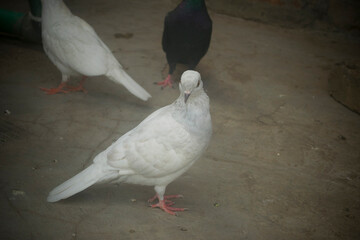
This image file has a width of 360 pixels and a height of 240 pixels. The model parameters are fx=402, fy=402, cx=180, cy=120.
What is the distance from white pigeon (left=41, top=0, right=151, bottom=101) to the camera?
381 cm

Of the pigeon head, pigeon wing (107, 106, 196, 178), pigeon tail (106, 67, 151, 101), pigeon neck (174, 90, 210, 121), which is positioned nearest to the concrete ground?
pigeon tail (106, 67, 151, 101)

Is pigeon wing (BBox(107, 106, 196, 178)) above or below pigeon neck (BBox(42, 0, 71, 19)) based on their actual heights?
below

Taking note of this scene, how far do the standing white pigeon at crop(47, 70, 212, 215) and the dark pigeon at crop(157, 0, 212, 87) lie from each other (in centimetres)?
191

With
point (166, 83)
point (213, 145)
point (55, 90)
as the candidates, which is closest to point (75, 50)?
point (55, 90)

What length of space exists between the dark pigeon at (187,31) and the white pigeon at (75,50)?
2.69 ft

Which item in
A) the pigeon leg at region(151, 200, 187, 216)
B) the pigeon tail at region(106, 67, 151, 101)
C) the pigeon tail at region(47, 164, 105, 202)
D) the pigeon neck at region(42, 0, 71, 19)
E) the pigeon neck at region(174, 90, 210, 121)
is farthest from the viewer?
the pigeon neck at region(42, 0, 71, 19)

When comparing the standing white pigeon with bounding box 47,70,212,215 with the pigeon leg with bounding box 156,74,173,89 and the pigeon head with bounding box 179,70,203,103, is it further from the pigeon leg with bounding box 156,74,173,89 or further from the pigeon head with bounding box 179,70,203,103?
the pigeon leg with bounding box 156,74,173,89

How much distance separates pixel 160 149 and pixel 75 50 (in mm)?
1823

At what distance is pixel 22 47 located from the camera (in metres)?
4.95

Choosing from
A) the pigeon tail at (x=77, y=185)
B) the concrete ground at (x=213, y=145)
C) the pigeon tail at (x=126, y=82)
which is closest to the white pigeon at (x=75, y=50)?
the pigeon tail at (x=126, y=82)

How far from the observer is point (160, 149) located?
250 centimetres

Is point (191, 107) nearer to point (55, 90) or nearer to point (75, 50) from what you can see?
point (75, 50)

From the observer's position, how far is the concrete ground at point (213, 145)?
2551mm

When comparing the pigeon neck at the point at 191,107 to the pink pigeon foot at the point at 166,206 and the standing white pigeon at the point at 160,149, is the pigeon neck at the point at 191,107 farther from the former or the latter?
the pink pigeon foot at the point at 166,206
